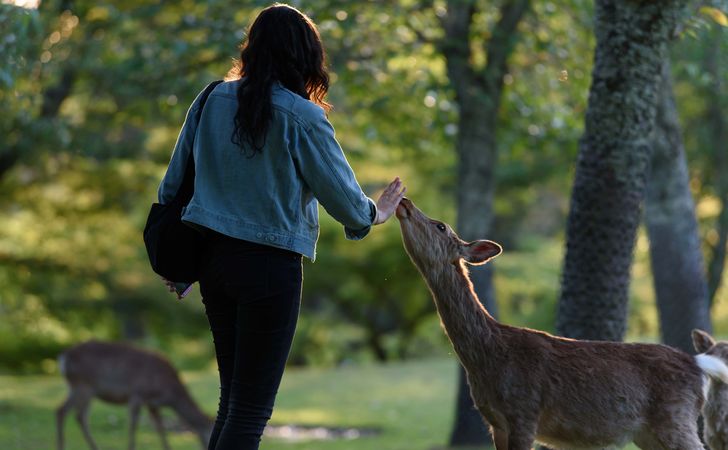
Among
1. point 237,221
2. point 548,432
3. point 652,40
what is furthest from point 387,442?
point 237,221

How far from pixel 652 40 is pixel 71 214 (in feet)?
41.2

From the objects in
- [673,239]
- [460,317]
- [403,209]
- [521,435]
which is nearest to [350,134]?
[673,239]

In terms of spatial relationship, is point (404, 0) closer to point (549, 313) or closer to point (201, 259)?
point (201, 259)

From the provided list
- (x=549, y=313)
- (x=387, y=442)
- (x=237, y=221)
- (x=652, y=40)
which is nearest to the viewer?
(x=237, y=221)

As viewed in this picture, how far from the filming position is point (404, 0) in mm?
10844

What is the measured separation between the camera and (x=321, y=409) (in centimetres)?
1468

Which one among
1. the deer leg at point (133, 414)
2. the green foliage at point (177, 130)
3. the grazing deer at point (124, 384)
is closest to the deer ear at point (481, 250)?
the green foliage at point (177, 130)

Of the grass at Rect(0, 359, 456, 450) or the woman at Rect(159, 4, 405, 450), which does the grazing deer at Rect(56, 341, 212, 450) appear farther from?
the woman at Rect(159, 4, 405, 450)

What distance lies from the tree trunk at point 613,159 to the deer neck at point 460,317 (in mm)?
2071

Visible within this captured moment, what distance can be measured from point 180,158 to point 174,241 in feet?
1.06

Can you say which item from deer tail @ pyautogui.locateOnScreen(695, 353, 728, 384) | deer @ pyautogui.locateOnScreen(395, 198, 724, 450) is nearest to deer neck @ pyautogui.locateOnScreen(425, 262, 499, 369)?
deer @ pyautogui.locateOnScreen(395, 198, 724, 450)

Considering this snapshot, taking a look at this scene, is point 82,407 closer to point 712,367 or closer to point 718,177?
point 712,367

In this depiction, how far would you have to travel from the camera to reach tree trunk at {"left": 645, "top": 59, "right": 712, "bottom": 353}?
8492mm

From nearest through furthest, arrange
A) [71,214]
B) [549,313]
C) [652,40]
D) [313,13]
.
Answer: [652,40] → [313,13] → [71,214] → [549,313]
